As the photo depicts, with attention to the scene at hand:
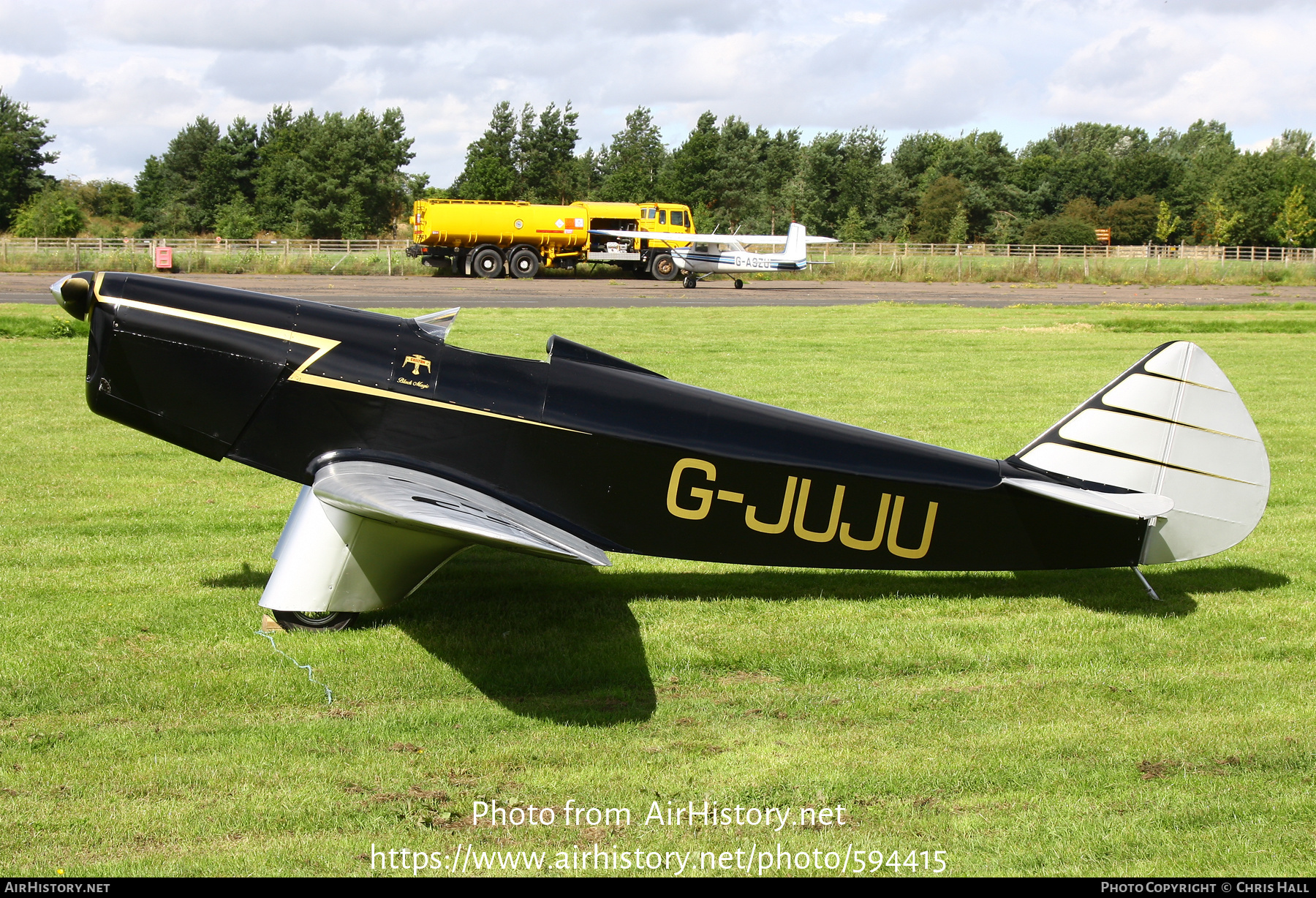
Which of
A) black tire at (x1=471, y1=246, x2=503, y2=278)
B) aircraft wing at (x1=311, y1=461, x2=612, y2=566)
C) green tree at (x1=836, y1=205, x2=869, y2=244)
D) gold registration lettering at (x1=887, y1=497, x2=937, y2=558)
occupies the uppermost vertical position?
green tree at (x1=836, y1=205, x2=869, y2=244)

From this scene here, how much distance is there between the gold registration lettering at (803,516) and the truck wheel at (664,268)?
42.0m

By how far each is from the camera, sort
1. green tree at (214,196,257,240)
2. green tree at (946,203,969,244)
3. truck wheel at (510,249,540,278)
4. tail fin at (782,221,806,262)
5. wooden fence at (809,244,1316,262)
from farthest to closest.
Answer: green tree at (946,203,969,244) < green tree at (214,196,257,240) < wooden fence at (809,244,1316,262) < tail fin at (782,221,806,262) < truck wheel at (510,249,540,278)

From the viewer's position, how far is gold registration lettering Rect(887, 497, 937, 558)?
251 inches

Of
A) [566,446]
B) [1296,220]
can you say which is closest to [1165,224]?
[1296,220]

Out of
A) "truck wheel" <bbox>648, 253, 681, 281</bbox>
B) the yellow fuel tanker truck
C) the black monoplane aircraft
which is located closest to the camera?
the black monoplane aircraft

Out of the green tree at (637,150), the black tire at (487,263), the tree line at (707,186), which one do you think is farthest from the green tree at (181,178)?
the black tire at (487,263)

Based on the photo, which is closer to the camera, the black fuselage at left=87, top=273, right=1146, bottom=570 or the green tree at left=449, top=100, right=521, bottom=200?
the black fuselage at left=87, top=273, right=1146, bottom=570

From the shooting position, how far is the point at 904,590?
7.19 metres

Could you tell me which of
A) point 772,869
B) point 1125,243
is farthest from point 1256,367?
point 1125,243

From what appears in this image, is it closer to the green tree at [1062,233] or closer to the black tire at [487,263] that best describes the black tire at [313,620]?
the black tire at [487,263]

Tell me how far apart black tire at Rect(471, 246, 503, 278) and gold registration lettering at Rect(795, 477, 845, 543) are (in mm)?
41218

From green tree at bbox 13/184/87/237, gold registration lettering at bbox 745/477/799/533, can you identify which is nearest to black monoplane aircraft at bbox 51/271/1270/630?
gold registration lettering at bbox 745/477/799/533

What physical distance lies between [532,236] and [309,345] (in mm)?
41544

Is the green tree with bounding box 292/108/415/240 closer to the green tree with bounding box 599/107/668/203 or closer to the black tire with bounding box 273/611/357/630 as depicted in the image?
the green tree with bounding box 599/107/668/203
